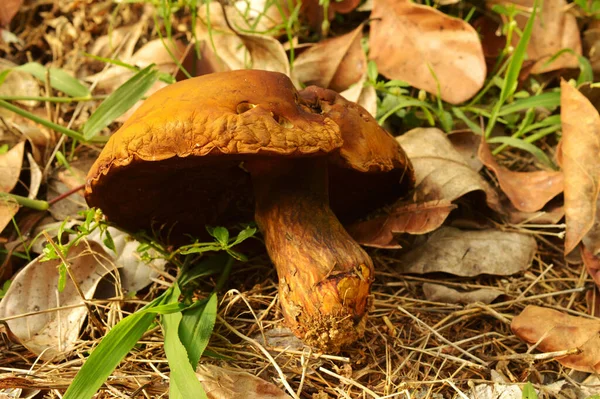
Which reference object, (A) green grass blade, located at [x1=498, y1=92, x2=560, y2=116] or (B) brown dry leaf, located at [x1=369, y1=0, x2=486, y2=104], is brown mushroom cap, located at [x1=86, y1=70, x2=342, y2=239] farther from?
(A) green grass blade, located at [x1=498, y1=92, x2=560, y2=116]

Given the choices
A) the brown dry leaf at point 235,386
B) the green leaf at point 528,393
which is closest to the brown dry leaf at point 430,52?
the green leaf at point 528,393

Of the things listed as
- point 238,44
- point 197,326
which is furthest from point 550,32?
point 197,326

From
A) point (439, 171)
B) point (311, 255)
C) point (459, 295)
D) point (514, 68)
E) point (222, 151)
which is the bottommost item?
point (459, 295)

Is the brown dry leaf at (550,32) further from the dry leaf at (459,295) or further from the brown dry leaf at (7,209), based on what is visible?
the brown dry leaf at (7,209)

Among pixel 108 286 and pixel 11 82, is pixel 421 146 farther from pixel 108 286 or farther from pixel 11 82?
pixel 11 82

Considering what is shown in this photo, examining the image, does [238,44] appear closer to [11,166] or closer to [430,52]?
[430,52]

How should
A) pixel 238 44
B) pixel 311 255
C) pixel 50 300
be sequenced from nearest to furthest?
1. pixel 311 255
2. pixel 50 300
3. pixel 238 44

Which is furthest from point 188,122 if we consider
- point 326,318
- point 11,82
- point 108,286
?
point 11,82

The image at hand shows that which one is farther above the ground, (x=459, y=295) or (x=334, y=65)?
(x=334, y=65)
